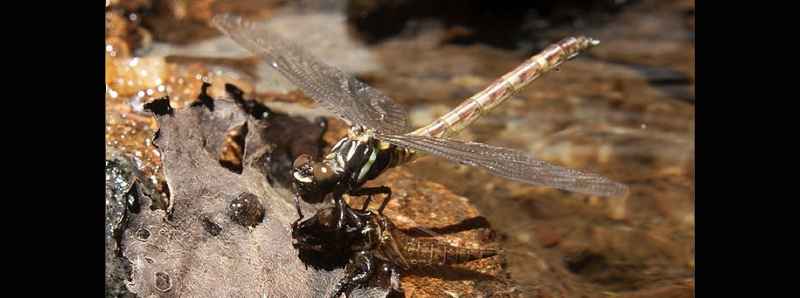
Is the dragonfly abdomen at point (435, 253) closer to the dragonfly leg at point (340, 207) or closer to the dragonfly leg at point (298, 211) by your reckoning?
the dragonfly leg at point (340, 207)

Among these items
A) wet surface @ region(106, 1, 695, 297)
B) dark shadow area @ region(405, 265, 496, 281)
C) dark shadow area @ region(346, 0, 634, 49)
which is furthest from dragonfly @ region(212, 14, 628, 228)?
dark shadow area @ region(346, 0, 634, 49)

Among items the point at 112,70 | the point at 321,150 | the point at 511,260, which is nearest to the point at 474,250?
the point at 511,260

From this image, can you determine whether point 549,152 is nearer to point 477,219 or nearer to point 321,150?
point 477,219

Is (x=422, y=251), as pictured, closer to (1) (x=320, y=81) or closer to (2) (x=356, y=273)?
(2) (x=356, y=273)

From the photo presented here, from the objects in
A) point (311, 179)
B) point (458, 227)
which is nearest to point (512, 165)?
point (458, 227)

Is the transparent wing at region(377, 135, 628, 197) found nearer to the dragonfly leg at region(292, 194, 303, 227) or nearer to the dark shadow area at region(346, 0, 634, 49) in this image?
the dragonfly leg at region(292, 194, 303, 227)

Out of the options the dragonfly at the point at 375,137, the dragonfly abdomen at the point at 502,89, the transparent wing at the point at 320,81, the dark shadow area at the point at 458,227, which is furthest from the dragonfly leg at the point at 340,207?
the dragonfly abdomen at the point at 502,89
